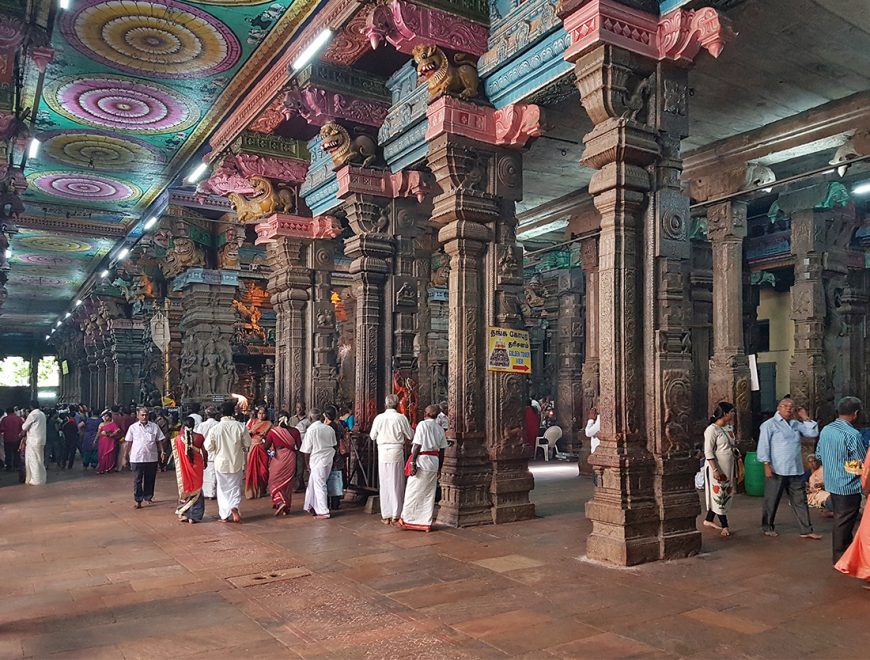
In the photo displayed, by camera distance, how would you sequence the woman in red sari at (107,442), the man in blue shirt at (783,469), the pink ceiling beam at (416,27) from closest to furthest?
the man in blue shirt at (783,469), the pink ceiling beam at (416,27), the woman in red sari at (107,442)

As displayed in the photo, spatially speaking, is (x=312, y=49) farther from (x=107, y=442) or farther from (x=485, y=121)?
(x=107, y=442)

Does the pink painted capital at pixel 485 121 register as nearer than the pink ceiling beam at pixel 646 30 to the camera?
No

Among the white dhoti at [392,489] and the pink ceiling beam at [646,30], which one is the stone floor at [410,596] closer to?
the white dhoti at [392,489]

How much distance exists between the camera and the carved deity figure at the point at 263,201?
12562 mm

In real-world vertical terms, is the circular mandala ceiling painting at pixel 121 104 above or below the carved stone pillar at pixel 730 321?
above

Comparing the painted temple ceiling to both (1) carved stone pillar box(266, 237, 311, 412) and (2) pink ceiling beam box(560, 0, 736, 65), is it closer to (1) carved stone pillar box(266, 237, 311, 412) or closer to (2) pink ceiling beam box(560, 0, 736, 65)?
(1) carved stone pillar box(266, 237, 311, 412)

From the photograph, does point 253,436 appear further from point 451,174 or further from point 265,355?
point 265,355

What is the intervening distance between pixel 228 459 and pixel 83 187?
10319mm

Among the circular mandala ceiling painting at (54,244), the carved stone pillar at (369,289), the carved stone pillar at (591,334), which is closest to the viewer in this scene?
the carved stone pillar at (369,289)

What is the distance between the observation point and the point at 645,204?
6.43 metres

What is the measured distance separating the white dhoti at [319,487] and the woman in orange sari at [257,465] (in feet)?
5.26

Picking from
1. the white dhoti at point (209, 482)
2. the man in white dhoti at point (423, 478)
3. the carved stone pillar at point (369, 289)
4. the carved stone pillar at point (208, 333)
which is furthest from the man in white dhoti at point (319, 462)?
the carved stone pillar at point (208, 333)

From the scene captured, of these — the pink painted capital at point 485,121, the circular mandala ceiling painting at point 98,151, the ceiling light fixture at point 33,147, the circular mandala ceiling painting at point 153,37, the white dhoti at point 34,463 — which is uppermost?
the circular mandala ceiling painting at point 153,37

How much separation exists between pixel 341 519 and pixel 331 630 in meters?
4.32
